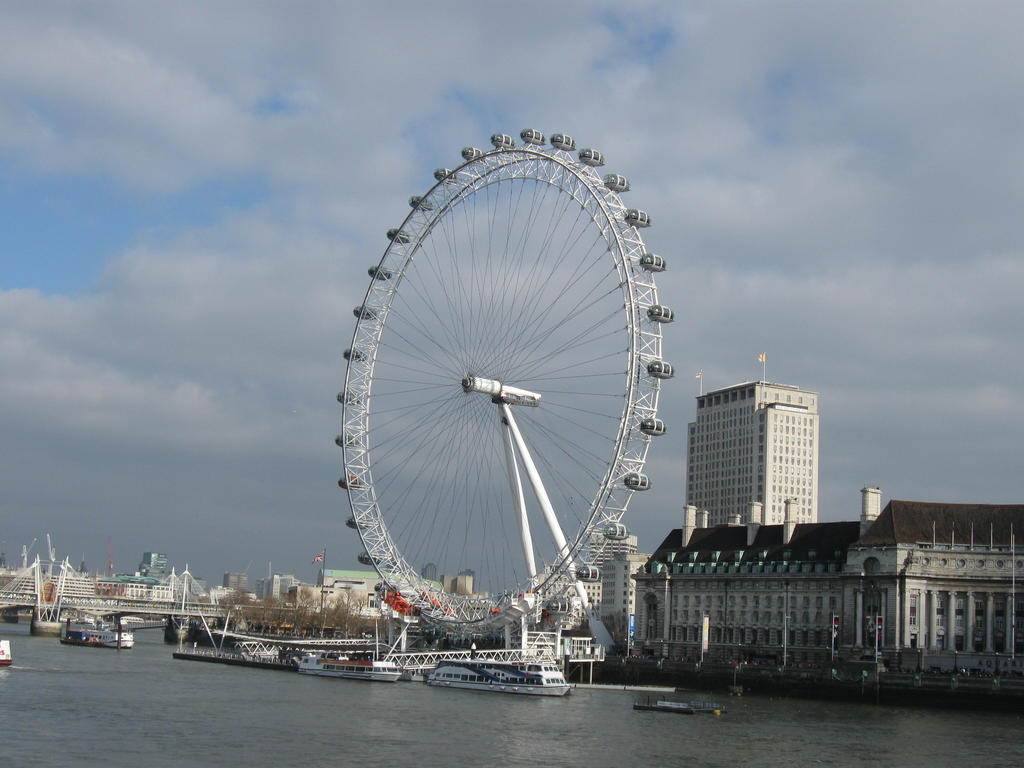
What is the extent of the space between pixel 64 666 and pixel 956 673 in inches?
2591

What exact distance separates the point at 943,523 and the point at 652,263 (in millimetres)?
38007

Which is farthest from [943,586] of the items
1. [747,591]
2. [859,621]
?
[747,591]

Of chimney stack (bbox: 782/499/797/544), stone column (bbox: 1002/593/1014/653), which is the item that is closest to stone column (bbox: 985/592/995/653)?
stone column (bbox: 1002/593/1014/653)

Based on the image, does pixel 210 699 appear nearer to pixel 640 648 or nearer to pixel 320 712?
pixel 320 712

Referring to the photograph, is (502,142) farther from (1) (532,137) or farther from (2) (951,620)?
(2) (951,620)

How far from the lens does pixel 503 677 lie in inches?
3214

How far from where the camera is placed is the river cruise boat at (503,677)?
3162 inches

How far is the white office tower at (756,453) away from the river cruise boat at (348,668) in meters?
91.3

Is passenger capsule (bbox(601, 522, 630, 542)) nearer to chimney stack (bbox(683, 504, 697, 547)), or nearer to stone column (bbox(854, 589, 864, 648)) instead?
stone column (bbox(854, 589, 864, 648))

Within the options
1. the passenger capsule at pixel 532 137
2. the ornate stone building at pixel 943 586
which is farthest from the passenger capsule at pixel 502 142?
the ornate stone building at pixel 943 586

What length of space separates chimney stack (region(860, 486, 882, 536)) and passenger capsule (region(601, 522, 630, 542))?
30.2 m

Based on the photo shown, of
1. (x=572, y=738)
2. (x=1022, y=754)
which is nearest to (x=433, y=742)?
(x=572, y=738)

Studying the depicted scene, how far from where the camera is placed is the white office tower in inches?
7062

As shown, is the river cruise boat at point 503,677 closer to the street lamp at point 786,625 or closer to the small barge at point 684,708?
the small barge at point 684,708
